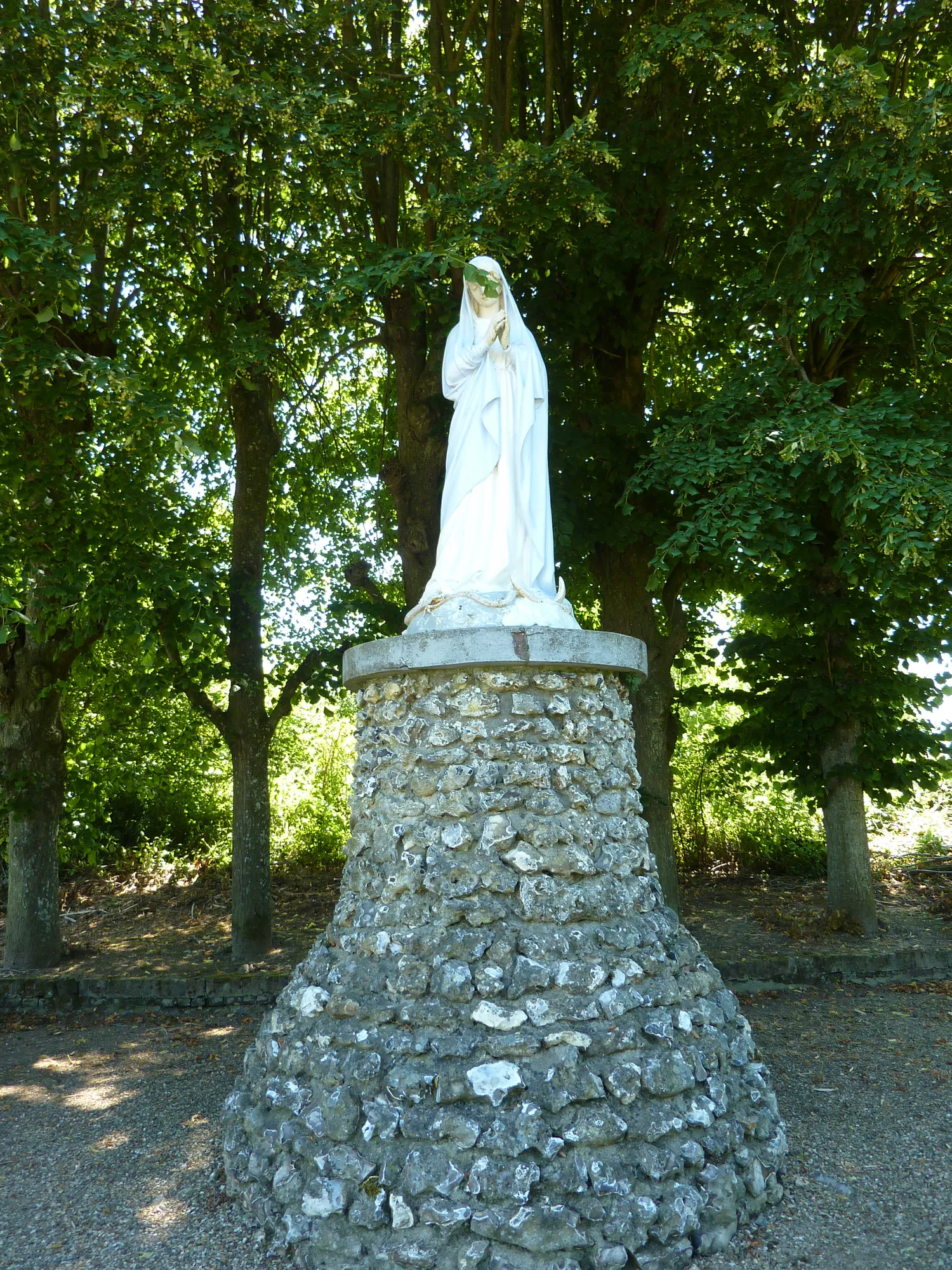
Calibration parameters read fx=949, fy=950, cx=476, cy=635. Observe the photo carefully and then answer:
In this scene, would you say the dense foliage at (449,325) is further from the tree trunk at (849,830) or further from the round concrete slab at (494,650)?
the round concrete slab at (494,650)

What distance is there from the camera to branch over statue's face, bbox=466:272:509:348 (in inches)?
197

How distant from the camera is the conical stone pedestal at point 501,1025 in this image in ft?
11.7

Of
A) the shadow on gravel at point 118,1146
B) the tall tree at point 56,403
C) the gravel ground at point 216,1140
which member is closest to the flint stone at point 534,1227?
the gravel ground at point 216,1140

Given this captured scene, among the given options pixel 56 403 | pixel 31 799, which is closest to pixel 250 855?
pixel 31 799

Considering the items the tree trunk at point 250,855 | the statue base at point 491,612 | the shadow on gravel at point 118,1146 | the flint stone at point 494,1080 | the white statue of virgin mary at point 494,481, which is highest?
the white statue of virgin mary at point 494,481

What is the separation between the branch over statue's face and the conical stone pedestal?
1.73m

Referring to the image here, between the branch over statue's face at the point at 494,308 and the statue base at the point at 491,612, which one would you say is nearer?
the statue base at the point at 491,612

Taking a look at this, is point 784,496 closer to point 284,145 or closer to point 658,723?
point 658,723

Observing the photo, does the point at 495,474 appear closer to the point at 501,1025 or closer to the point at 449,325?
the point at 501,1025

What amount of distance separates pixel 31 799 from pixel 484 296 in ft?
20.3

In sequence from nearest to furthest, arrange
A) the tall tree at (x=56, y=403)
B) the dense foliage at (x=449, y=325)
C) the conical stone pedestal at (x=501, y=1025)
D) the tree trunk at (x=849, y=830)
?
the conical stone pedestal at (x=501, y=1025) → the tall tree at (x=56, y=403) → the dense foliage at (x=449, y=325) → the tree trunk at (x=849, y=830)

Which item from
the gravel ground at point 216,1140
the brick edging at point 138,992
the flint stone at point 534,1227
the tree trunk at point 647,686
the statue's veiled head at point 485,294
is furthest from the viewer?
the tree trunk at point 647,686

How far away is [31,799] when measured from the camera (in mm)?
8453

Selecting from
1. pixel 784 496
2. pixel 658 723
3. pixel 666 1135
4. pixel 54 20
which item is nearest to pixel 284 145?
pixel 54 20
